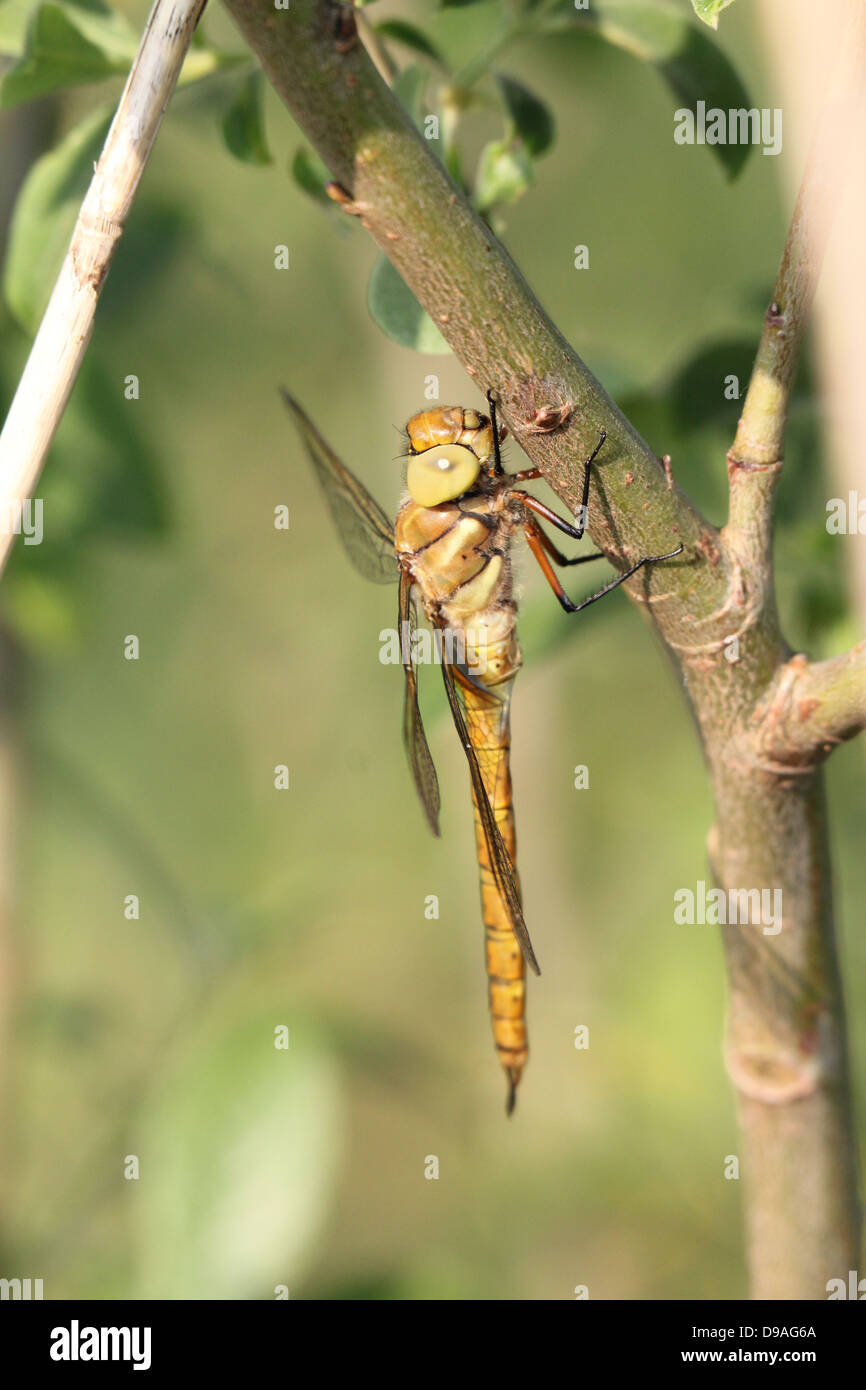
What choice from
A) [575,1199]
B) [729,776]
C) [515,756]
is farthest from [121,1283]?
[729,776]

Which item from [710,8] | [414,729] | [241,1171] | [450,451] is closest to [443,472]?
[450,451]

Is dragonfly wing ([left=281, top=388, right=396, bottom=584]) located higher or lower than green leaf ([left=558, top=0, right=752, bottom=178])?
lower

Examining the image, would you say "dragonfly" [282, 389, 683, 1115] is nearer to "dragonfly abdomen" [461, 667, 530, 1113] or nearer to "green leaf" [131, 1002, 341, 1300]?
"dragonfly abdomen" [461, 667, 530, 1113]

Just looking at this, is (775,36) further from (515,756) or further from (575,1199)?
(575,1199)

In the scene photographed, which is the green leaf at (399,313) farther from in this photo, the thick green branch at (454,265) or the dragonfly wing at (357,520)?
the dragonfly wing at (357,520)

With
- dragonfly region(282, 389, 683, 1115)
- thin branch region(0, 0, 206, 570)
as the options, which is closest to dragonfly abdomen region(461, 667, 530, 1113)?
dragonfly region(282, 389, 683, 1115)

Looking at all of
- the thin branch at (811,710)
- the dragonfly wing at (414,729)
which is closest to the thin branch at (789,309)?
the thin branch at (811,710)
